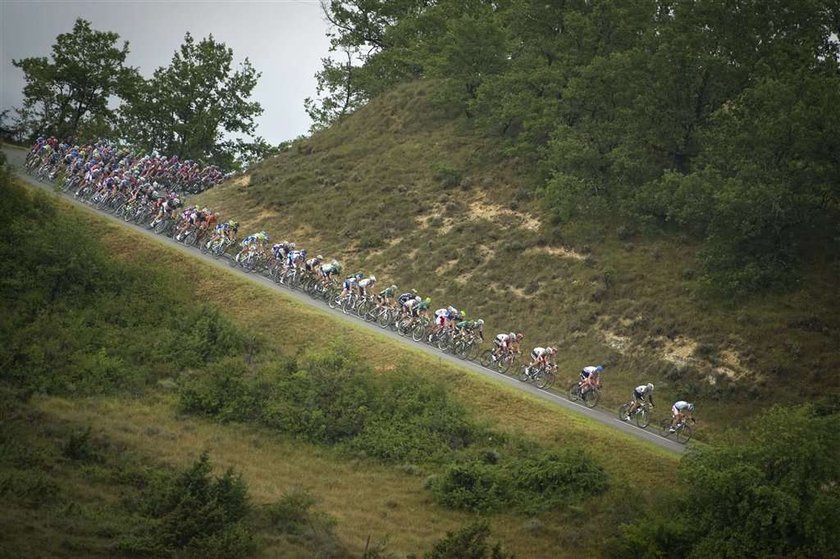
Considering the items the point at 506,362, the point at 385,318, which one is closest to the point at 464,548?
the point at 506,362

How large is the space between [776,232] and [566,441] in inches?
655

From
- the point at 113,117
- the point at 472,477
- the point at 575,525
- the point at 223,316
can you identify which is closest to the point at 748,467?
the point at 575,525

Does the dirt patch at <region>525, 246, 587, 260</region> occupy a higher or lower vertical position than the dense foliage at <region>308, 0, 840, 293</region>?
lower

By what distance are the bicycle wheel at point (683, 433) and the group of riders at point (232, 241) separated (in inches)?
10.9

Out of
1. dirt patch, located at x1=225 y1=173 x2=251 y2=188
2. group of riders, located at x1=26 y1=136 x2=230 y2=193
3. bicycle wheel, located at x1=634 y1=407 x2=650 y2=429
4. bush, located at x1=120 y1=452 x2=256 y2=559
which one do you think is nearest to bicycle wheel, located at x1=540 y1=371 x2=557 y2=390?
bicycle wheel, located at x1=634 y1=407 x2=650 y2=429

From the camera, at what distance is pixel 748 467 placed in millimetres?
25484

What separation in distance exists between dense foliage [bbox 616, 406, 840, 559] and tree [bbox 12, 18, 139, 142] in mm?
62416

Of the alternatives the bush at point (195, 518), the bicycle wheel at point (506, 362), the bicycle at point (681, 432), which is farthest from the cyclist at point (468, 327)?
the bush at point (195, 518)

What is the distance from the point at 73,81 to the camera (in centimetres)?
7375

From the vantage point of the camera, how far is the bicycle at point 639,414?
35.4 m

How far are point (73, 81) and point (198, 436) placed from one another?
167 feet

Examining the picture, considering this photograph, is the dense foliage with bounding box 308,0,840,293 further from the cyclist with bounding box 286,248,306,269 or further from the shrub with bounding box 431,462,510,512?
the shrub with bounding box 431,462,510,512

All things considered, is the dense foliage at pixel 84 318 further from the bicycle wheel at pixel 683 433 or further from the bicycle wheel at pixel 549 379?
the bicycle wheel at pixel 683 433

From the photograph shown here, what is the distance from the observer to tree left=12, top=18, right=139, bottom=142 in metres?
72.8
